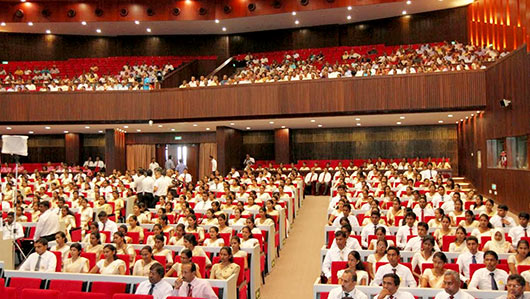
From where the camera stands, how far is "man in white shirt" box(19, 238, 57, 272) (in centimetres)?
669

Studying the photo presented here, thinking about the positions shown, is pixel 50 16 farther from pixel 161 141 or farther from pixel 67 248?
pixel 67 248

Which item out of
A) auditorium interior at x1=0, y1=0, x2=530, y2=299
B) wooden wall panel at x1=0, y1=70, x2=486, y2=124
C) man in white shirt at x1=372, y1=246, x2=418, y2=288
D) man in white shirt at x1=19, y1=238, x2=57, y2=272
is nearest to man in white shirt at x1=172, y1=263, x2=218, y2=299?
auditorium interior at x1=0, y1=0, x2=530, y2=299

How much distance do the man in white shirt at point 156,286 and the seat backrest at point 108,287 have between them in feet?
0.98

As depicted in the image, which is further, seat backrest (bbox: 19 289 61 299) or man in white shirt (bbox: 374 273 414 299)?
seat backrest (bbox: 19 289 61 299)

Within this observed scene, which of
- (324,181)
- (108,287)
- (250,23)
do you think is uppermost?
(250,23)

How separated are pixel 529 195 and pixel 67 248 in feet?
32.3

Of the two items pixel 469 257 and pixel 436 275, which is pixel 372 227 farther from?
pixel 436 275

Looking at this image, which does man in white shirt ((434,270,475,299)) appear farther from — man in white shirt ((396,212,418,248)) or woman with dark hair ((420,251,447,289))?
man in white shirt ((396,212,418,248))

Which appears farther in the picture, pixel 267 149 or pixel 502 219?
pixel 267 149

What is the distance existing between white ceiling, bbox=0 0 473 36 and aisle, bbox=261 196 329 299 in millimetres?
12368

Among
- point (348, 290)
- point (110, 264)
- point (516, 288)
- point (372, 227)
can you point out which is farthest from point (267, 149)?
point (516, 288)

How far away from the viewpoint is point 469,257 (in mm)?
6184

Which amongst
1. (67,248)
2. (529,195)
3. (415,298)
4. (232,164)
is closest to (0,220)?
(67,248)

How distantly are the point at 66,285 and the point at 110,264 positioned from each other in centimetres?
76
